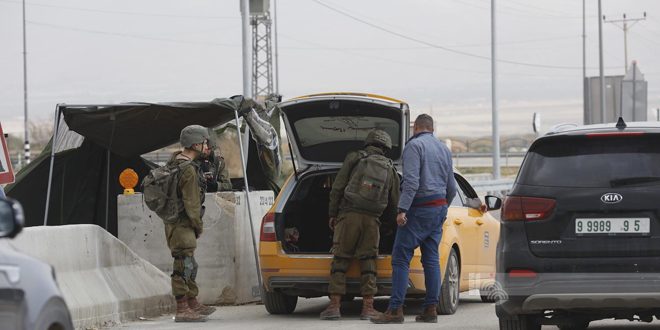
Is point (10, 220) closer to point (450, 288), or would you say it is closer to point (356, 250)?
point (356, 250)

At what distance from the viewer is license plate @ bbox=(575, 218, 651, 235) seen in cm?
885

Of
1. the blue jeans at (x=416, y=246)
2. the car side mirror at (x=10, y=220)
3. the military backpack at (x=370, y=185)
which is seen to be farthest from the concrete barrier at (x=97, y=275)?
the car side mirror at (x=10, y=220)

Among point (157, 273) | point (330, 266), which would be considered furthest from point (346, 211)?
point (157, 273)

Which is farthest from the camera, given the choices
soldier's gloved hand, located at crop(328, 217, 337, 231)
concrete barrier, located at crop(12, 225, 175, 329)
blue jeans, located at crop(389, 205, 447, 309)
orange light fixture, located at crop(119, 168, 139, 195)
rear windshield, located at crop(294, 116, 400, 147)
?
orange light fixture, located at crop(119, 168, 139, 195)

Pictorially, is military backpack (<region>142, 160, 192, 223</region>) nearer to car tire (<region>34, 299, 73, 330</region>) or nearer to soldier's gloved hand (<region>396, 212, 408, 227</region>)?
soldier's gloved hand (<region>396, 212, 408, 227</region>)

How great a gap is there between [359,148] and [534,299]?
442 cm

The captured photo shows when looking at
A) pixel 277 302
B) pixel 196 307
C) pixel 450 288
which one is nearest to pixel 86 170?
pixel 277 302

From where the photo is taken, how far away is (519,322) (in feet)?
31.7

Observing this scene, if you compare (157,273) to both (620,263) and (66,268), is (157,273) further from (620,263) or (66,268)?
(620,263)

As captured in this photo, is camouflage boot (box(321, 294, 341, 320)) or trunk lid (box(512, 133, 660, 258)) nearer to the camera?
trunk lid (box(512, 133, 660, 258))

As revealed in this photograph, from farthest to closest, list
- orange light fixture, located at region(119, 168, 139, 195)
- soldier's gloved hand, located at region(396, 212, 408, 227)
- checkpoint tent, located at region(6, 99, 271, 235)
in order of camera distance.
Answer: checkpoint tent, located at region(6, 99, 271, 235)
orange light fixture, located at region(119, 168, 139, 195)
soldier's gloved hand, located at region(396, 212, 408, 227)

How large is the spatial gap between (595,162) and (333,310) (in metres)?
3.79

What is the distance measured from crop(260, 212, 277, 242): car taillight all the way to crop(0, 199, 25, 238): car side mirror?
744 centimetres

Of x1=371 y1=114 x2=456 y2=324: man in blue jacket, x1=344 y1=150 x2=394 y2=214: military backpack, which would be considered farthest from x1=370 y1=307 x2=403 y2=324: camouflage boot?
x1=344 y1=150 x2=394 y2=214: military backpack
